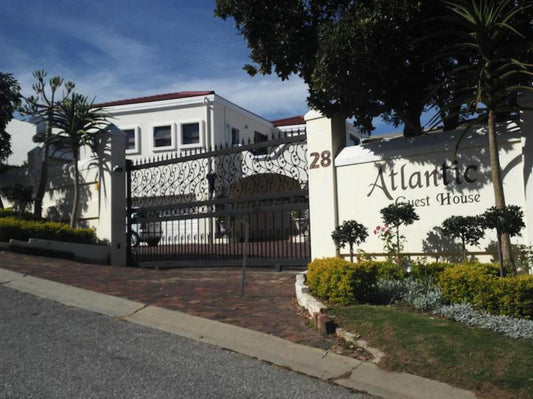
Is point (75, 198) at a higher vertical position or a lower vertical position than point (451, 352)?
higher

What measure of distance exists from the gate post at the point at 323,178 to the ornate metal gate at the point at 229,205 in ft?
1.29

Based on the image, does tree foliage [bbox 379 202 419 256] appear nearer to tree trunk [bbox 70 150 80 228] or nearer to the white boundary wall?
the white boundary wall

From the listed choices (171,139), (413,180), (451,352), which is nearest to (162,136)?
(171,139)

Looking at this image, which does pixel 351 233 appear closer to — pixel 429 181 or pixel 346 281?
pixel 429 181

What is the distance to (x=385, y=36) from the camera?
25.1 ft

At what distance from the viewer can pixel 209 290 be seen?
905 cm

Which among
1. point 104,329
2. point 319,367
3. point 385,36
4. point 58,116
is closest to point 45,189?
point 58,116

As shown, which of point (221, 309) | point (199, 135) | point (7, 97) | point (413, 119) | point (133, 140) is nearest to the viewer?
point (221, 309)

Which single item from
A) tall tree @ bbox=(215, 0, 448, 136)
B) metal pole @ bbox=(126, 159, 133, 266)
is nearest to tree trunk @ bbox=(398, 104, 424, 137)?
tall tree @ bbox=(215, 0, 448, 136)

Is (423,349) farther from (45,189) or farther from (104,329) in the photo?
(45,189)

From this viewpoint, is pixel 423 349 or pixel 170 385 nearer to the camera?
pixel 170 385

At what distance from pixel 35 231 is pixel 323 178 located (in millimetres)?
7281

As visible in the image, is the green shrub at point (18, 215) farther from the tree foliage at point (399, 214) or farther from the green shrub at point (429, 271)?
the green shrub at point (429, 271)

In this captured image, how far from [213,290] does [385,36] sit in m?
4.67
